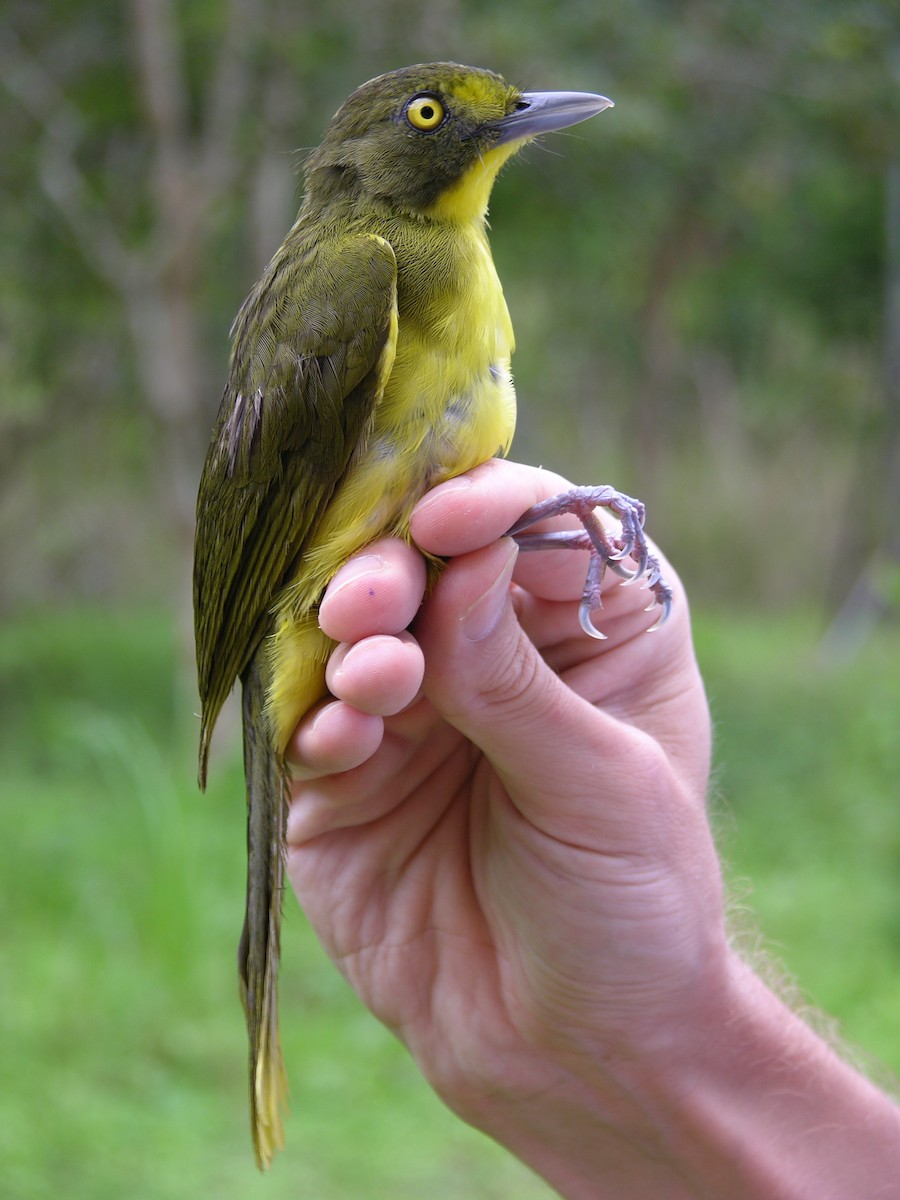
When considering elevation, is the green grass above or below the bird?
below

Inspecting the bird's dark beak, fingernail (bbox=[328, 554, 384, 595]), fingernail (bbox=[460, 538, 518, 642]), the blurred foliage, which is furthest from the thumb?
the blurred foliage

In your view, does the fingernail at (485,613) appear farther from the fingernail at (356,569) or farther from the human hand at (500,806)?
the fingernail at (356,569)

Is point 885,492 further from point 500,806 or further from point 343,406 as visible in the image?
point 343,406

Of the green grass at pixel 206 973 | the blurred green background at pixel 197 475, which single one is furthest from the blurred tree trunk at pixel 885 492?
the green grass at pixel 206 973

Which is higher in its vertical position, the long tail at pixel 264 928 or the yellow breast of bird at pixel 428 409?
the yellow breast of bird at pixel 428 409

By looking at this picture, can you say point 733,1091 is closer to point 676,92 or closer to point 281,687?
point 281,687

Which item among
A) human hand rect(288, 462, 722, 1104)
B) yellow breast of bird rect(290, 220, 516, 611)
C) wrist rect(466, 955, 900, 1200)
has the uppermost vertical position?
yellow breast of bird rect(290, 220, 516, 611)

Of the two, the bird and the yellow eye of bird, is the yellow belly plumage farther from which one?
the yellow eye of bird
